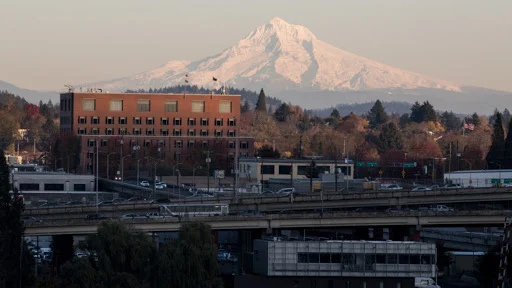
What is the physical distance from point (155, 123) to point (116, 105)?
5.84m

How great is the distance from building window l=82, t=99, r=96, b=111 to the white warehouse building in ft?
192

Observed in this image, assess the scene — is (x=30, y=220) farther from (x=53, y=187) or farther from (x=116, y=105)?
(x=116, y=105)

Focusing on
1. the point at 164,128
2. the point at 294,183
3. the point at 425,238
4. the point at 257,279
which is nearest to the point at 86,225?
the point at 257,279

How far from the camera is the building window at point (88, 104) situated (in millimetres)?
185125

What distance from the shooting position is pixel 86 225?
3322 inches

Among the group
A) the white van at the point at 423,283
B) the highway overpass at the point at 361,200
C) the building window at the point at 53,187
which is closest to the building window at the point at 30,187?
the building window at the point at 53,187

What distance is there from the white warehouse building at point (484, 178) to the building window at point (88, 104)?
58413 mm

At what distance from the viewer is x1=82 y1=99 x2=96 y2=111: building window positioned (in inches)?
7288

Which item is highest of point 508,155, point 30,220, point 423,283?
point 508,155

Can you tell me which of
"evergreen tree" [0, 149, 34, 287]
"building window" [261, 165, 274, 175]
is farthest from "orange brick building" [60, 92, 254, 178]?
"evergreen tree" [0, 149, 34, 287]

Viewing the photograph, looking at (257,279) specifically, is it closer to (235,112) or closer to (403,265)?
(403,265)

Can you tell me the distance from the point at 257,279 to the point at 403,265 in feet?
28.4

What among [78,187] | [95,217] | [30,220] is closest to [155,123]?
[78,187]

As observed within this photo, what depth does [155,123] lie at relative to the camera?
18650 cm
